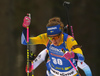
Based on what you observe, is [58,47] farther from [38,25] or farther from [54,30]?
[38,25]

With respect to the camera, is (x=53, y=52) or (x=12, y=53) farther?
(x=12, y=53)

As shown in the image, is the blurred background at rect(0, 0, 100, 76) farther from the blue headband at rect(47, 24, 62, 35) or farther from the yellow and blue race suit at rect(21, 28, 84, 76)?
the blue headband at rect(47, 24, 62, 35)

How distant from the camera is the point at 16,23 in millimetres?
5543

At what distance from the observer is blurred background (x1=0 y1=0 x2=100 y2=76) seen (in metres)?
5.45

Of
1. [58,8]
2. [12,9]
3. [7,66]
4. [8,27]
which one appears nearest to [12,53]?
[7,66]

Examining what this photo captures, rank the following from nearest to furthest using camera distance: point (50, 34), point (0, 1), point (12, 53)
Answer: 1. point (50, 34)
2. point (0, 1)
3. point (12, 53)

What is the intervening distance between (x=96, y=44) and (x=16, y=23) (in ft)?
8.08

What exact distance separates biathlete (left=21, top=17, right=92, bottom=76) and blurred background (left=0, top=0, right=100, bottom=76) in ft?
8.68

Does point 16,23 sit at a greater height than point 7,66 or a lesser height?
greater

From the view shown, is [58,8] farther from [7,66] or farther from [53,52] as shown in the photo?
[53,52]

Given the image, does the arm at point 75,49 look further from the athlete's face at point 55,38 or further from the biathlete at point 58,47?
the athlete's face at point 55,38

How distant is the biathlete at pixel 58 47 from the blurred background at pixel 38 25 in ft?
8.68

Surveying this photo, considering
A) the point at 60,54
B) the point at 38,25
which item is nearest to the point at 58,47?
the point at 60,54

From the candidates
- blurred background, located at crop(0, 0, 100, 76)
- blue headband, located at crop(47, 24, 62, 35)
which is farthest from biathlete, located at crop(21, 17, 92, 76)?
blurred background, located at crop(0, 0, 100, 76)
